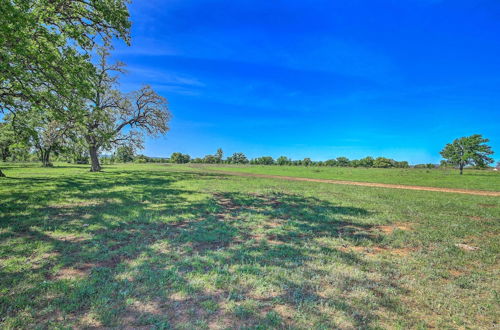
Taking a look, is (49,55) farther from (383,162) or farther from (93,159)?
(383,162)

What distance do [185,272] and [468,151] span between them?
2823 inches

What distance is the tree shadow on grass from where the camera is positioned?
3.26 meters

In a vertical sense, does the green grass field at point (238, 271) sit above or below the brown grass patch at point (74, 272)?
above

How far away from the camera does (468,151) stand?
171 feet

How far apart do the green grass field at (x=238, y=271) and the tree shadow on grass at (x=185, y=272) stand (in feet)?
0.08

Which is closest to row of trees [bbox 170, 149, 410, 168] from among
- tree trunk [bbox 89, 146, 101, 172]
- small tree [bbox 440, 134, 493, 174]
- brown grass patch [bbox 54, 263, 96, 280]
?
small tree [bbox 440, 134, 493, 174]

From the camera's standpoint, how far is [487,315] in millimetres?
3547

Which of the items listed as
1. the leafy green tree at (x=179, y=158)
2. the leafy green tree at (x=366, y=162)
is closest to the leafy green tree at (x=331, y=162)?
the leafy green tree at (x=366, y=162)

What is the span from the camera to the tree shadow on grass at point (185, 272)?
326cm

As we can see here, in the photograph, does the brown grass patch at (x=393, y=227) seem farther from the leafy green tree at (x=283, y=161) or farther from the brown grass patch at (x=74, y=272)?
the leafy green tree at (x=283, y=161)

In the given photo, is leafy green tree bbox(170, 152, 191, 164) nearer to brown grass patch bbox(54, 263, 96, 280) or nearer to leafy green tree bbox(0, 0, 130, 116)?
leafy green tree bbox(0, 0, 130, 116)

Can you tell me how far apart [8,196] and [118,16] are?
39.5ft

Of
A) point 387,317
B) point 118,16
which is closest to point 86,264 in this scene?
point 387,317

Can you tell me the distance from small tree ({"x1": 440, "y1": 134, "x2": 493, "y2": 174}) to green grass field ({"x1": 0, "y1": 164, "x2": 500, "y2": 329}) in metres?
59.2
